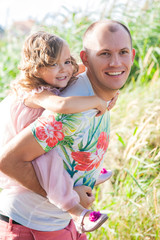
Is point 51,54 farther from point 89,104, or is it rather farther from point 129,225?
point 129,225

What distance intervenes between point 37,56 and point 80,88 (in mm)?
270

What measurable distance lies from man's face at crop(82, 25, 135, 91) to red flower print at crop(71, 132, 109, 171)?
0.30 meters

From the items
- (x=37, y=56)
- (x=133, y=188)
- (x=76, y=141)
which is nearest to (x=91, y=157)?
(x=76, y=141)

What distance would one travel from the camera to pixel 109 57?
1.75 m

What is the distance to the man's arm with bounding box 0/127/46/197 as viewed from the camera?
165 cm

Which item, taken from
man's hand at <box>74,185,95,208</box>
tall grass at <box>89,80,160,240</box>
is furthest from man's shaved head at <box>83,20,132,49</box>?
tall grass at <box>89,80,160,240</box>

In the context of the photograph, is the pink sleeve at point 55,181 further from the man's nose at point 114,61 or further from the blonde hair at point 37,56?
the man's nose at point 114,61

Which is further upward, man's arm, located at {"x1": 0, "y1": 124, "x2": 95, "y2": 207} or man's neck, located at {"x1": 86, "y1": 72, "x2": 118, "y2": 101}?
man's neck, located at {"x1": 86, "y1": 72, "x2": 118, "y2": 101}

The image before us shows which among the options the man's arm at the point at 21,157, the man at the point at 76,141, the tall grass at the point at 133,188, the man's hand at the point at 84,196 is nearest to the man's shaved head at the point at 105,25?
the man at the point at 76,141

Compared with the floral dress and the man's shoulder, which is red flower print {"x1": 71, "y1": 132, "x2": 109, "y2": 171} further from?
the man's shoulder

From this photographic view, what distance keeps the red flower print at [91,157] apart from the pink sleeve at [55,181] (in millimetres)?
100

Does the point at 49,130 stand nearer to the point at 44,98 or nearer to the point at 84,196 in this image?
the point at 44,98

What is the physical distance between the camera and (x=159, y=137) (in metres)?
3.73

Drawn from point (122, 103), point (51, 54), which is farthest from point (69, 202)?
point (122, 103)
